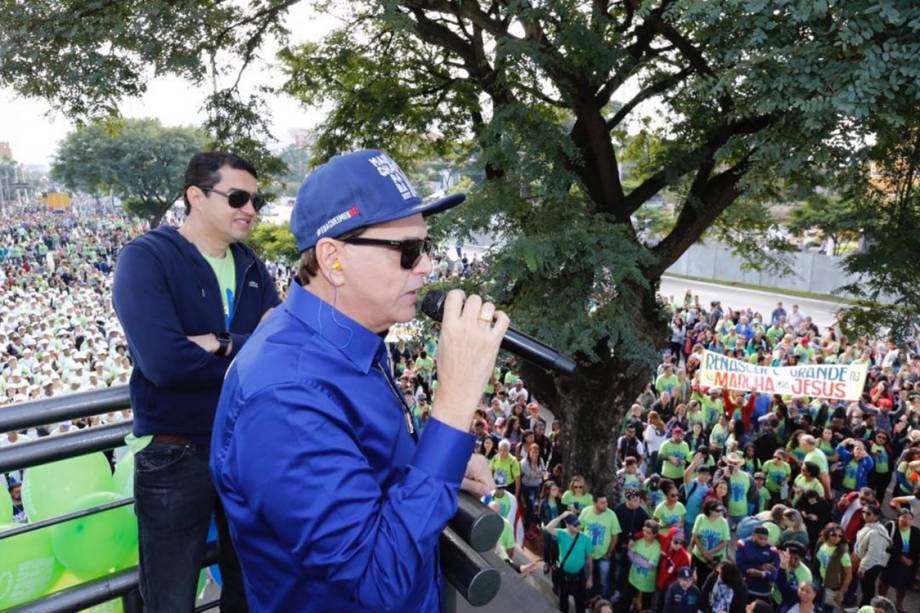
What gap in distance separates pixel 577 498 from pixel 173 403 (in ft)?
24.1

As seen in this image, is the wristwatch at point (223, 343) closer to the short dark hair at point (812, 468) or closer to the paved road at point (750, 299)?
the short dark hair at point (812, 468)

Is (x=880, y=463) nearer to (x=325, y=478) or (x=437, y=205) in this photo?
(x=437, y=205)

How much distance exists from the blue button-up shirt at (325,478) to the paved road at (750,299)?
29.9 metres

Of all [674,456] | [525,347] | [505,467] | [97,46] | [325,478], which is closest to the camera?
[325,478]

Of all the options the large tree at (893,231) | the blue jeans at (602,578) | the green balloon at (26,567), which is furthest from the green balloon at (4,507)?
the large tree at (893,231)

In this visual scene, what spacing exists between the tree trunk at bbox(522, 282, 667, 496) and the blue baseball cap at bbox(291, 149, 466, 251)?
7816 mm

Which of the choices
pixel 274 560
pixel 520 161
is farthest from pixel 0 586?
pixel 520 161

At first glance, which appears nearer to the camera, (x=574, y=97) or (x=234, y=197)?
(x=234, y=197)

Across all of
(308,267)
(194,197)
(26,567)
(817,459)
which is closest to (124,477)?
(26,567)

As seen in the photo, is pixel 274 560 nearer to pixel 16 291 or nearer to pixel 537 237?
pixel 537 237

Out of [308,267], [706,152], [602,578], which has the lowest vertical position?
[602,578]

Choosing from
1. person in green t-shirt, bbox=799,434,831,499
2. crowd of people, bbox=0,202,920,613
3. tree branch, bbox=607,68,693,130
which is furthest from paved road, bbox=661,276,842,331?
tree branch, bbox=607,68,693,130

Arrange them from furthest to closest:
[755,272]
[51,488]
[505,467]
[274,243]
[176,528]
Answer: [755,272] → [505,467] → [274,243] → [51,488] → [176,528]

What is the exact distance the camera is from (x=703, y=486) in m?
9.15
